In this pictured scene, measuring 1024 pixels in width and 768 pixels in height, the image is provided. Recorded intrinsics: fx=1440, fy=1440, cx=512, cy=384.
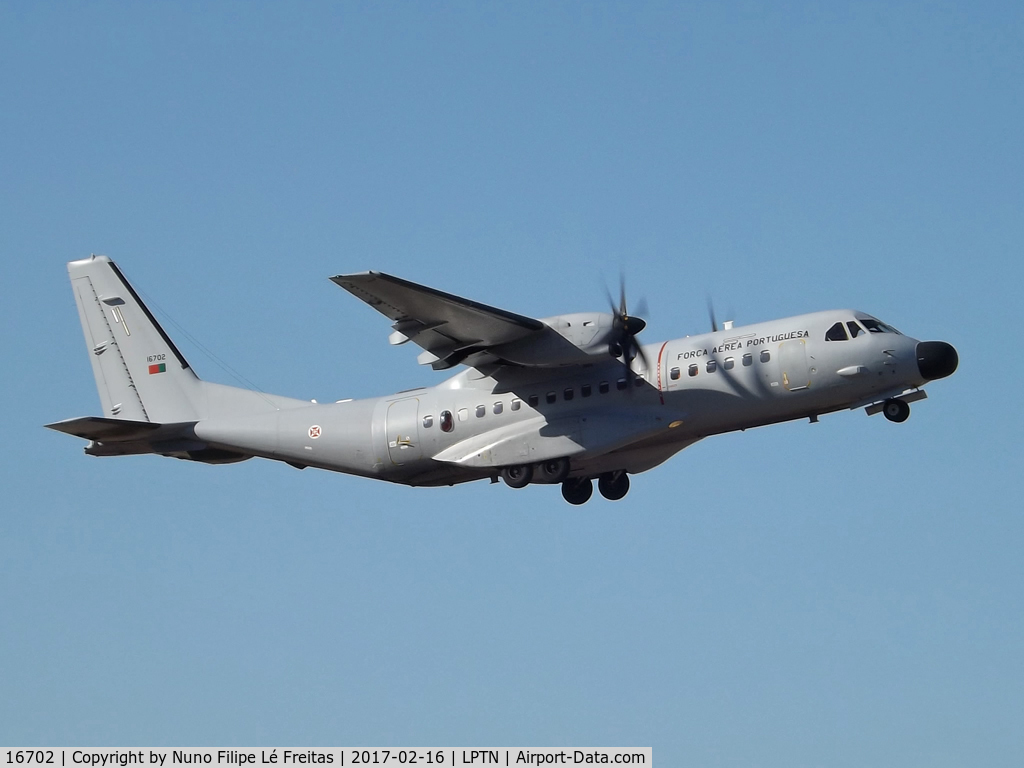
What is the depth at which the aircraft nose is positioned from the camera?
2395 centimetres

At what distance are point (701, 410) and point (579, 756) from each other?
6.91 meters

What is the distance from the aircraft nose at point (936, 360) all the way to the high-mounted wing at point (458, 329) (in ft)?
18.4

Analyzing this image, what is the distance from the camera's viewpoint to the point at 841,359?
24219 millimetres

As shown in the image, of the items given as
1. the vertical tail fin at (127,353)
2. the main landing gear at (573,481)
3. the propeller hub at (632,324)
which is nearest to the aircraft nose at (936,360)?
the propeller hub at (632,324)

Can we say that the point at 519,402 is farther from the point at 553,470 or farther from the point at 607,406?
the point at 607,406

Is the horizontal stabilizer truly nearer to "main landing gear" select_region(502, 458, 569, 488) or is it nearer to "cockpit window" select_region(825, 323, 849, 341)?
"main landing gear" select_region(502, 458, 569, 488)

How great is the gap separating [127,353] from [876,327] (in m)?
15.2

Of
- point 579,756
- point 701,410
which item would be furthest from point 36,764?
point 701,410

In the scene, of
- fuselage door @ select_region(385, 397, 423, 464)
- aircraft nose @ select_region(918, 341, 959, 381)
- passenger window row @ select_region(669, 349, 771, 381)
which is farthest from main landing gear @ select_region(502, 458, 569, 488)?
aircraft nose @ select_region(918, 341, 959, 381)

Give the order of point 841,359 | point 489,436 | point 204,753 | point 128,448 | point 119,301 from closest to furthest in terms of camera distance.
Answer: point 204,753 < point 841,359 < point 489,436 < point 128,448 < point 119,301

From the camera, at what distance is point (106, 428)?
27.1m

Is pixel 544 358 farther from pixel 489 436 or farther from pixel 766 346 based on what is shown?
pixel 766 346

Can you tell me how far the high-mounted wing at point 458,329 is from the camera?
77.6 feet

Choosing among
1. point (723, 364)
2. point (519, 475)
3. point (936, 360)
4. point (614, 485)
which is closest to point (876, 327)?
point (936, 360)
